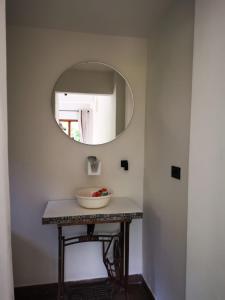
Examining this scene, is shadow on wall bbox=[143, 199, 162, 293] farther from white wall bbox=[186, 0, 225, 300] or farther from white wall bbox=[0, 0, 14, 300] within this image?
white wall bbox=[0, 0, 14, 300]

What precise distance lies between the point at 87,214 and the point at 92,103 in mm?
980

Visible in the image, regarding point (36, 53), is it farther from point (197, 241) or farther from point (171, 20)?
point (197, 241)

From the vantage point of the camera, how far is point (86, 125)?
2074mm

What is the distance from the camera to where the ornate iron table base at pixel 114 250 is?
1.77m

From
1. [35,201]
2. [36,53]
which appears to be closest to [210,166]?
[35,201]

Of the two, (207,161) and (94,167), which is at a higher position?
(207,161)

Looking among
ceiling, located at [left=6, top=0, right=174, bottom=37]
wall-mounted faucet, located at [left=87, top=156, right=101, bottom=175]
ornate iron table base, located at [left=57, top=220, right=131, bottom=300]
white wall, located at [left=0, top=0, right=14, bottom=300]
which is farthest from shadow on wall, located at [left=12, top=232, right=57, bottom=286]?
ceiling, located at [left=6, top=0, right=174, bottom=37]

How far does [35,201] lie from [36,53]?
130 cm

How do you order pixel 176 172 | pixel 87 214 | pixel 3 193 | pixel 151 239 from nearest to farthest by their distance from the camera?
pixel 3 193 → pixel 176 172 → pixel 87 214 → pixel 151 239

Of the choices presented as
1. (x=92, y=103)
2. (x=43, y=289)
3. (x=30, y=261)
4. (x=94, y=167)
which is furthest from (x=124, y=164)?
(x=43, y=289)

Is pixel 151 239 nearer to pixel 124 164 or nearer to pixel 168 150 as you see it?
pixel 124 164

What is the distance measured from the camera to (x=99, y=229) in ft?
7.19

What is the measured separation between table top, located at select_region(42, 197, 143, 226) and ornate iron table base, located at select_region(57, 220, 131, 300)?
0.28ft

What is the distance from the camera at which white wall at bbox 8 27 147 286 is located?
2.00 m
